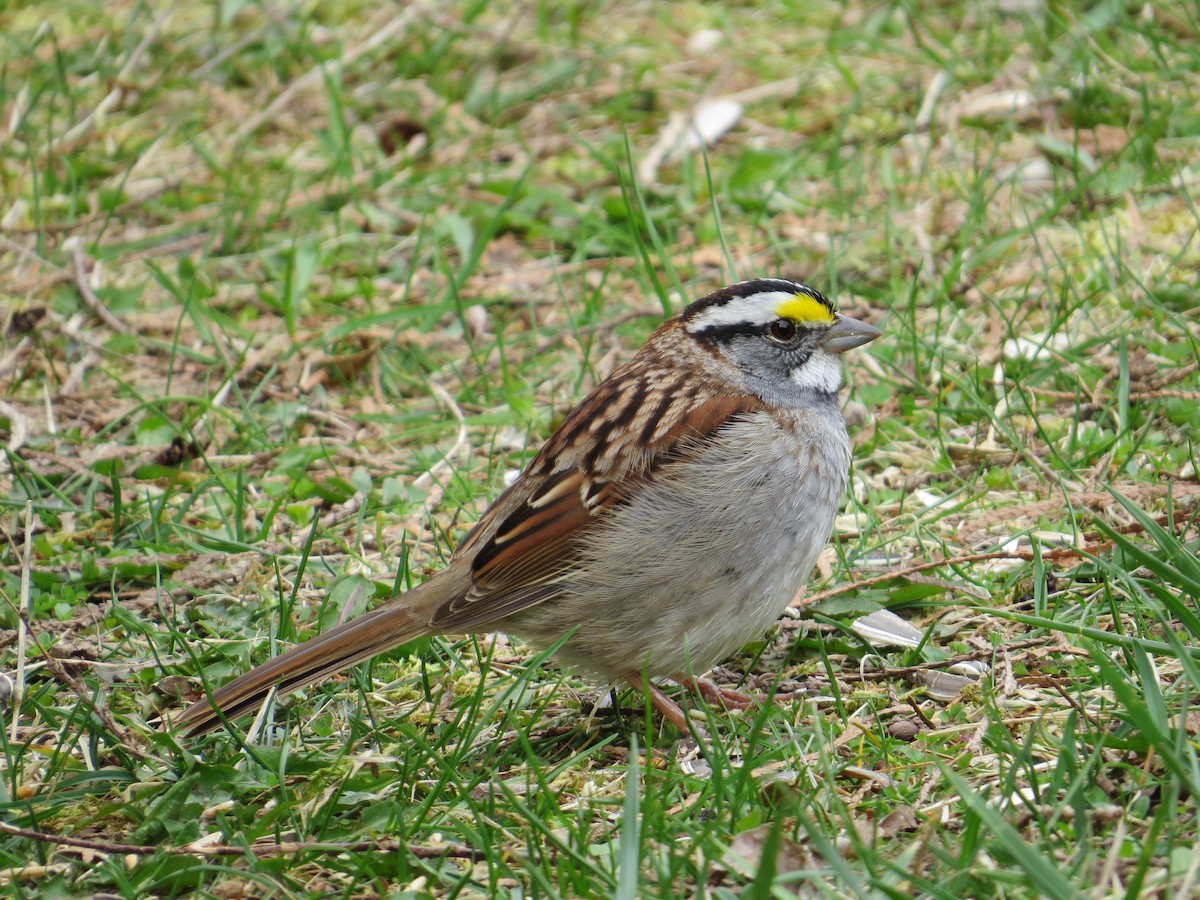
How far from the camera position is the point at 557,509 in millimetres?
3564

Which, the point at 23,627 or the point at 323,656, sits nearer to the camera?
the point at 323,656

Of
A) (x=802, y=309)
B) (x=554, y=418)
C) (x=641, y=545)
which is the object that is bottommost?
(x=554, y=418)

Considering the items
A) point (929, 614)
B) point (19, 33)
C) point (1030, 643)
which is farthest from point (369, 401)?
point (19, 33)

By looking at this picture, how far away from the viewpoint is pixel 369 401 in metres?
5.16

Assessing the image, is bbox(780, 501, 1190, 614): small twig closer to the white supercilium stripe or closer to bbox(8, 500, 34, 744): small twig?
the white supercilium stripe

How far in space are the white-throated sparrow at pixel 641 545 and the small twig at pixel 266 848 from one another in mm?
420

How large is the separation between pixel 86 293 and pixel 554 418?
206 centimetres

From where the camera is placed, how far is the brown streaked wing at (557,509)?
3475 millimetres

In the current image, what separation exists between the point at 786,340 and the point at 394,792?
1.59 meters

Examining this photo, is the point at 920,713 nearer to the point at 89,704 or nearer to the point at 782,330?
the point at 782,330

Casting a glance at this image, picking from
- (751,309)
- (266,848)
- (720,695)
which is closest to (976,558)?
(720,695)

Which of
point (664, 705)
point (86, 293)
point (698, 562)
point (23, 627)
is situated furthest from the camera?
point (86, 293)

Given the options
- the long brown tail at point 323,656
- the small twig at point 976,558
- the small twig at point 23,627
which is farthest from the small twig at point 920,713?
the small twig at point 23,627

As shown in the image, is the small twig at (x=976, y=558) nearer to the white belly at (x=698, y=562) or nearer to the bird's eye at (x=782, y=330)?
the white belly at (x=698, y=562)
